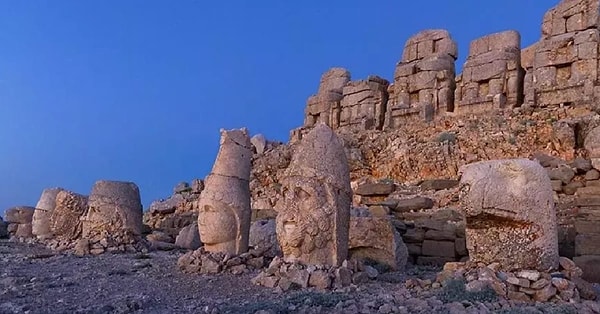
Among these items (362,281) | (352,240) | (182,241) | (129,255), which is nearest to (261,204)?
(182,241)

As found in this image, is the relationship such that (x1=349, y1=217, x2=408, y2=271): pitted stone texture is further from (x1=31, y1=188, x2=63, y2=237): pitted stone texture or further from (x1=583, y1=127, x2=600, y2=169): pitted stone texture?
(x1=31, y1=188, x2=63, y2=237): pitted stone texture

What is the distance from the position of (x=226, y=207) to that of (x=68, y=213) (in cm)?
707

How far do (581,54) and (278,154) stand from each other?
11583mm

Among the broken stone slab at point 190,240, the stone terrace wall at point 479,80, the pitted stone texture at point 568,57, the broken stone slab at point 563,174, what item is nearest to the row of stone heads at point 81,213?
the broken stone slab at point 190,240

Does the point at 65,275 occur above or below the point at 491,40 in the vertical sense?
below

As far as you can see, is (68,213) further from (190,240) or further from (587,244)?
(587,244)

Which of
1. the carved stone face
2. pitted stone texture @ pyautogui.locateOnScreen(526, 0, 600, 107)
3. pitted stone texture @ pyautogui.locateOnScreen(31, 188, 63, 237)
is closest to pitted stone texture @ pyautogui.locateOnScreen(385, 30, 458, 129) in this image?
pitted stone texture @ pyautogui.locateOnScreen(526, 0, 600, 107)

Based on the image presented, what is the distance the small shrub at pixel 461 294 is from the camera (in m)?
5.47

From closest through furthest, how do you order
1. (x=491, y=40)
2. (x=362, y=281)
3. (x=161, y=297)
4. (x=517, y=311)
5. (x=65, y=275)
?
(x=517, y=311) < (x=161, y=297) < (x=362, y=281) < (x=65, y=275) < (x=491, y=40)

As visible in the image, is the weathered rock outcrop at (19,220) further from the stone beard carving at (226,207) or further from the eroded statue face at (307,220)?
the eroded statue face at (307,220)

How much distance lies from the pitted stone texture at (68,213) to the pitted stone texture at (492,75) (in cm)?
1406

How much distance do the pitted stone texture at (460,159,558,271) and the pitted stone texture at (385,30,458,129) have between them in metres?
15.4

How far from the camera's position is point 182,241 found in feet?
43.6

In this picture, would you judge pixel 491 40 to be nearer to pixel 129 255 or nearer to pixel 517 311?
pixel 129 255
